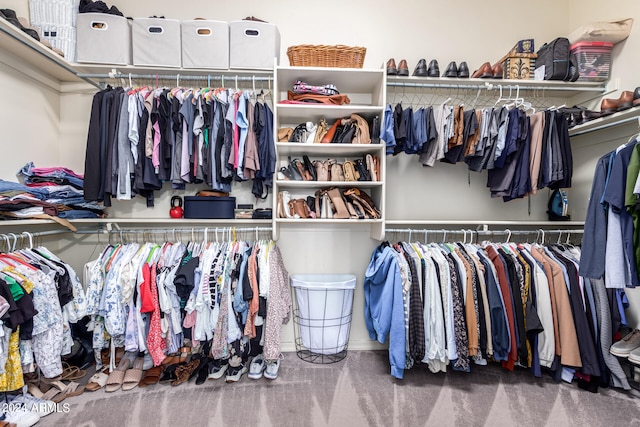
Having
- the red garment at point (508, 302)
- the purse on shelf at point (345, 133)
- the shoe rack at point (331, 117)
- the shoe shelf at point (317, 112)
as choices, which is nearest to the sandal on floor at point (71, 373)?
the shoe rack at point (331, 117)

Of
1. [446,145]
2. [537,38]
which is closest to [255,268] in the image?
[446,145]

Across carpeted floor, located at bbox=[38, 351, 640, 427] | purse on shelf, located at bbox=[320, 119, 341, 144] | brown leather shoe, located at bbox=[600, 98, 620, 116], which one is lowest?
carpeted floor, located at bbox=[38, 351, 640, 427]

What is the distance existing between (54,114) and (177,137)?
121cm

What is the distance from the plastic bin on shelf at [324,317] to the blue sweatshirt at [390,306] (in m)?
0.25

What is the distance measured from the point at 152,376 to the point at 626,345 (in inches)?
122

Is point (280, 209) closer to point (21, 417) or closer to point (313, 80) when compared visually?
point (313, 80)

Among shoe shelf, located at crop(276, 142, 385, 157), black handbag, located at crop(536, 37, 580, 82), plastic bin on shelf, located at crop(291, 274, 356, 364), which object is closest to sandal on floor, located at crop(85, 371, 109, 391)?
plastic bin on shelf, located at crop(291, 274, 356, 364)

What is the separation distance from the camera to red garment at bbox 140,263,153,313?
198 cm

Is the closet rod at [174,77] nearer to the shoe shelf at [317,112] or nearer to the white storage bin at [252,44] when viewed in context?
the white storage bin at [252,44]

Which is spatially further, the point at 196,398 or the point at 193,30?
the point at 193,30

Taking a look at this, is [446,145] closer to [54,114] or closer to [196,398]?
[196,398]

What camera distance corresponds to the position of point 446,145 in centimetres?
226

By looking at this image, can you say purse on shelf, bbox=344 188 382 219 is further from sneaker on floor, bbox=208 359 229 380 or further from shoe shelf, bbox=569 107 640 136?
shoe shelf, bbox=569 107 640 136

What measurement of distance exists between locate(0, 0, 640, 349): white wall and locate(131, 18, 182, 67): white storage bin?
1.52ft
